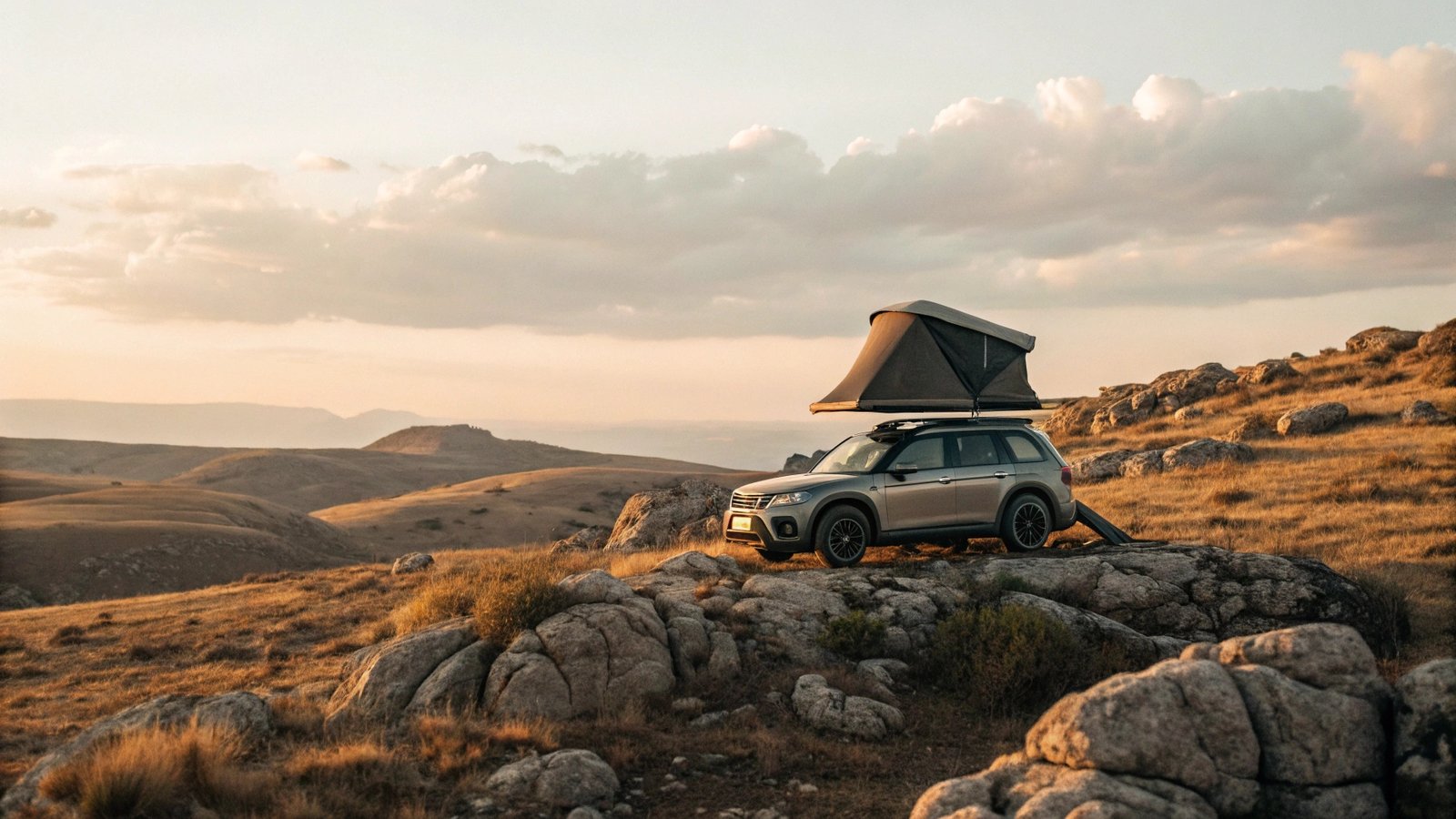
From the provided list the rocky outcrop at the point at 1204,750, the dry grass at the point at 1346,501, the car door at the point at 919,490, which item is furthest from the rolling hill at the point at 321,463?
the rocky outcrop at the point at 1204,750

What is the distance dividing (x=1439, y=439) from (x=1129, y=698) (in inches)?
973

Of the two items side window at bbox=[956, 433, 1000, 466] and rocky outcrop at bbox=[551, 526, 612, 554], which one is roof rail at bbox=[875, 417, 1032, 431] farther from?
rocky outcrop at bbox=[551, 526, 612, 554]

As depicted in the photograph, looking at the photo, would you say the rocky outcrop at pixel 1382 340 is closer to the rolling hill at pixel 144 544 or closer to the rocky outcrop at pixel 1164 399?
the rocky outcrop at pixel 1164 399

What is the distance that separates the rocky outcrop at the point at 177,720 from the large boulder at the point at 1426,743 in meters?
9.26

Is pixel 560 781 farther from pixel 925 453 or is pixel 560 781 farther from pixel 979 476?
pixel 979 476

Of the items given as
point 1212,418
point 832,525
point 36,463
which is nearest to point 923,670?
point 832,525

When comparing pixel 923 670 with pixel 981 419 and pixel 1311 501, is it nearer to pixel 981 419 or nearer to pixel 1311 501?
pixel 981 419

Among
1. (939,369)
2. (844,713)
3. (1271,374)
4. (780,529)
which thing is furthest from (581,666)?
(1271,374)

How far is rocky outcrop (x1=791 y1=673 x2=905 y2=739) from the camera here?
9453 millimetres

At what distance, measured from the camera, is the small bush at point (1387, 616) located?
42.7 ft

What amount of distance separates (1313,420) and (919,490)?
21681 mm

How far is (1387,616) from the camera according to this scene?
→ 43.8ft

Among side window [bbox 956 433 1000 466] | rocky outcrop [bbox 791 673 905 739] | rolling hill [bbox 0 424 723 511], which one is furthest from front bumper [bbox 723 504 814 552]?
A: rolling hill [bbox 0 424 723 511]

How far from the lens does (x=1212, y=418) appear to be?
34781 millimetres
